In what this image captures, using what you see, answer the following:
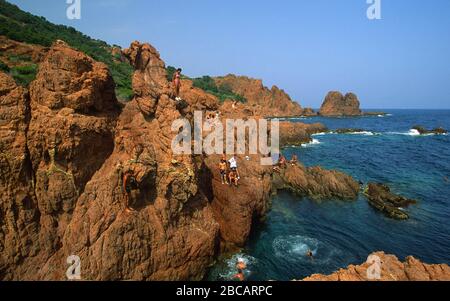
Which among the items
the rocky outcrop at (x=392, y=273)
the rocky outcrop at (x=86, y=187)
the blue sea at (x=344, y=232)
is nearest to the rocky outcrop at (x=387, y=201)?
A: the blue sea at (x=344, y=232)

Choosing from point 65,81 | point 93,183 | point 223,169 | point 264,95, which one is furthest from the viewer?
point 264,95

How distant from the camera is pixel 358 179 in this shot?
124 ft

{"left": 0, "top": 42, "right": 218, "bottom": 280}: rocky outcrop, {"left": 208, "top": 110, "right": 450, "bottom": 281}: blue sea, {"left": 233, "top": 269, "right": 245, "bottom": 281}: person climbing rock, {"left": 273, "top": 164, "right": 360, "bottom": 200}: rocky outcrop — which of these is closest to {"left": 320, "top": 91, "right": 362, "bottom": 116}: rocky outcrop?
{"left": 208, "top": 110, "right": 450, "bottom": 281}: blue sea

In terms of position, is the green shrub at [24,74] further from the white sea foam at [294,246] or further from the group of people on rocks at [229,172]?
the white sea foam at [294,246]

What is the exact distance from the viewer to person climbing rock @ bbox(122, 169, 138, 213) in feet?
44.8

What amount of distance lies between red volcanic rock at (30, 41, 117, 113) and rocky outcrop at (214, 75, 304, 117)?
12973 cm

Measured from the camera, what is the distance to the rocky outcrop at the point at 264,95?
145850mm

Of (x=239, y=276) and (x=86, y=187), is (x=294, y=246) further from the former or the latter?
(x=86, y=187)

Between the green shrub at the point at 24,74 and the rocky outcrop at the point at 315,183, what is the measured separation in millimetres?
24281

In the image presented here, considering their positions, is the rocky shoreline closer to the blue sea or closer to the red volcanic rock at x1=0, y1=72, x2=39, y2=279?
the red volcanic rock at x1=0, y1=72, x2=39, y2=279

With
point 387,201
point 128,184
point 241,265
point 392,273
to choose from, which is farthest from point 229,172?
point 387,201

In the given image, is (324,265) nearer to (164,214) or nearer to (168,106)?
(164,214)

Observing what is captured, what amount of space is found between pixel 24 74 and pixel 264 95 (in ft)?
443

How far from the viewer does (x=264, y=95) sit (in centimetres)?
14812
